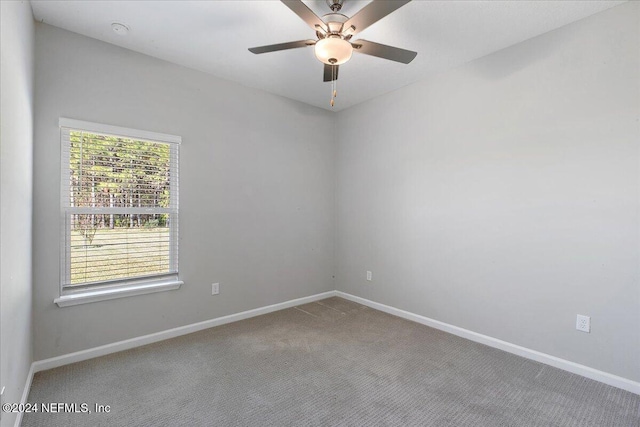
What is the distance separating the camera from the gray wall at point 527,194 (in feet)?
7.04

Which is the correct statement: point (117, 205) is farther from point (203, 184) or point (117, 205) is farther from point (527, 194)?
point (527, 194)

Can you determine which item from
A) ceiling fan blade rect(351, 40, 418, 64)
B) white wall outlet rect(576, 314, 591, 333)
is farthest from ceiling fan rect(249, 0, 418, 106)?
white wall outlet rect(576, 314, 591, 333)

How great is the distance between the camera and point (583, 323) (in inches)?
90.3

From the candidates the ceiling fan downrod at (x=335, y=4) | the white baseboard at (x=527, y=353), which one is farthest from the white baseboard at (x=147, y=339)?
the ceiling fan downrod at (x=335, y=4)

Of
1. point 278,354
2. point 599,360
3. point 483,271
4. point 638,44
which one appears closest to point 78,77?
point 278,354

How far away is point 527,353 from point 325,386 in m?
1.76

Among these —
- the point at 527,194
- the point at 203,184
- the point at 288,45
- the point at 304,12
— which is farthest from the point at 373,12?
the point at 203,184

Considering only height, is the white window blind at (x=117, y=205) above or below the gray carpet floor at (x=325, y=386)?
above

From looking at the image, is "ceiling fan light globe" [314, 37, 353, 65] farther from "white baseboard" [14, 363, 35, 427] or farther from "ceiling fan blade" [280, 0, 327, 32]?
"white baseboard" [14, 363, 35, 427]

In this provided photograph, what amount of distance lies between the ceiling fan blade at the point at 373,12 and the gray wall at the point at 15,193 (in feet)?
5.69

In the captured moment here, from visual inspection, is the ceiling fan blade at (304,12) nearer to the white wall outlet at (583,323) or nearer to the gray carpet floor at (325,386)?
the gray carpet floor at (325,386)

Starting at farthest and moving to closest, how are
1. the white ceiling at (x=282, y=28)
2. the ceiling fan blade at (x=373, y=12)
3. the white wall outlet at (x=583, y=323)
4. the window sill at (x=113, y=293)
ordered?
1. the window sill at (x=113, y=293)
2. the white wall outlet at (x=583, y=323)
3. the white ceiling at (x=282, y=28)
4. the ceiling fan blade at (x=373, y=12)

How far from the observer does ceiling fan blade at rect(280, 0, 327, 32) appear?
1.67 meters

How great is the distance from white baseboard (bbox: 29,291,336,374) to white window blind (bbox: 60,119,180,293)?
52 cm
